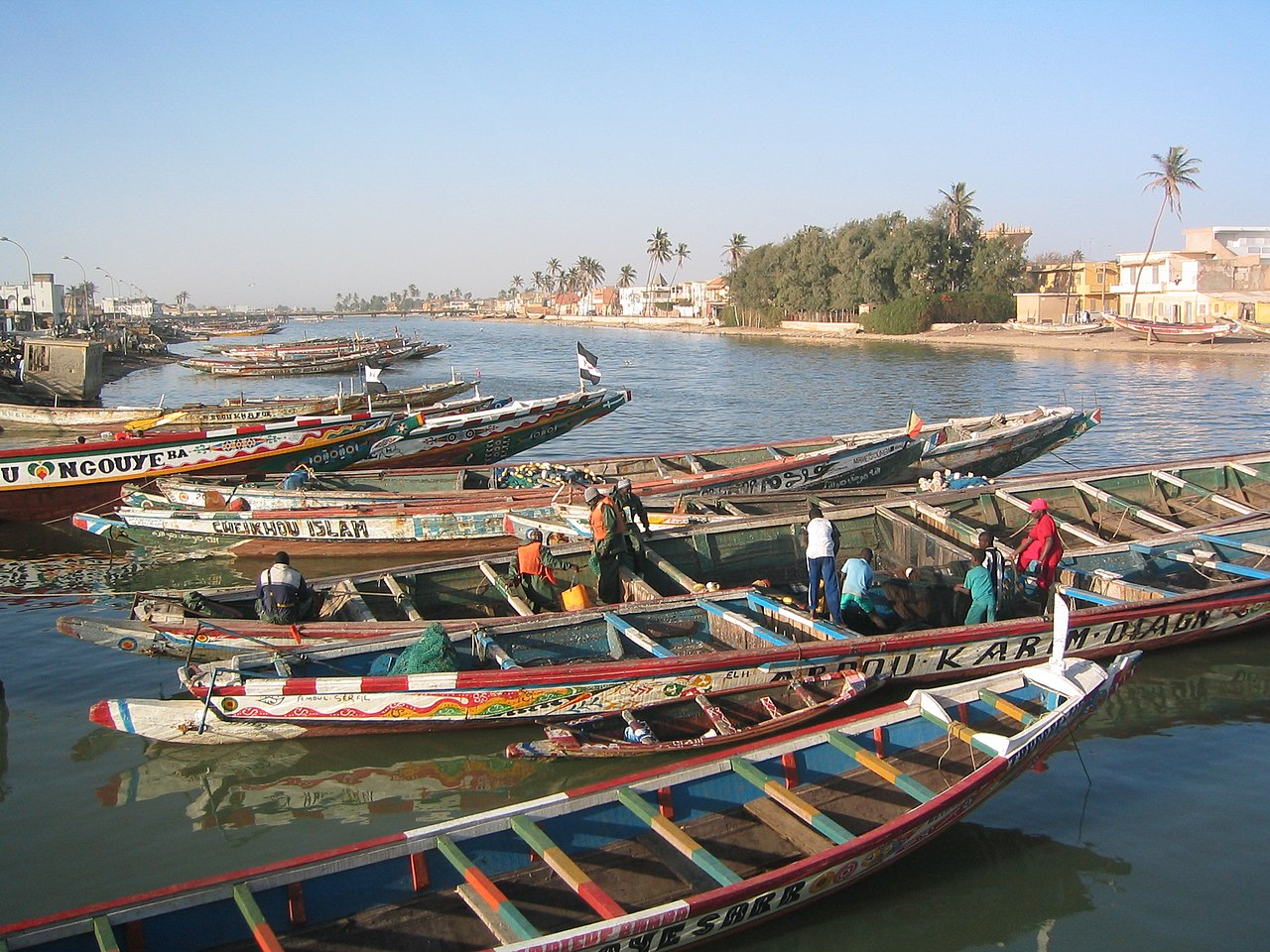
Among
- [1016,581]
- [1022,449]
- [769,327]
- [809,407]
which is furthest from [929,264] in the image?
[1016,581]

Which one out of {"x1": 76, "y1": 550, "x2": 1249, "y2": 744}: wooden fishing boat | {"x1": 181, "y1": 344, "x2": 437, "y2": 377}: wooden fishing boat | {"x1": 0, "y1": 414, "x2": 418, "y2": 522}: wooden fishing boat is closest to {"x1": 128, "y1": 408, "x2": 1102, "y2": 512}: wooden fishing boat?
{"x1": 0, "y1": 414, "x2": 418, "y2": 522}: wooden fishing boat

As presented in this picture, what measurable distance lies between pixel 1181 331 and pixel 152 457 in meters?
61.1

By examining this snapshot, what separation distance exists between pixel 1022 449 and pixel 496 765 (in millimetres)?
14243

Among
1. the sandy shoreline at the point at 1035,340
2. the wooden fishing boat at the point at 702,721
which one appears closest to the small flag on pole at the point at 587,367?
the wooden fishing boat at the point at 702,721

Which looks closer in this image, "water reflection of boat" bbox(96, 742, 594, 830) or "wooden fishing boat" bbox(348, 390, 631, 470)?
"water reflection of boat" bbox(96, 742, 594, 830)

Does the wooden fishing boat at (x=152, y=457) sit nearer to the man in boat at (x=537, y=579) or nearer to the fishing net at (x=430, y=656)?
the man in boat at (x=537, y=579)

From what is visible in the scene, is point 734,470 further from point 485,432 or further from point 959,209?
point 959,209

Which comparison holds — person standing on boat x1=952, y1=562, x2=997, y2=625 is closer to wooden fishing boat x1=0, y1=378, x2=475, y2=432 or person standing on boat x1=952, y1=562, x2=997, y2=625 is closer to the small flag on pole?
the small flag on pole

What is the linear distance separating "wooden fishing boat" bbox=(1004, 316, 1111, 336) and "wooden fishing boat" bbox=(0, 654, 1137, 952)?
224ft

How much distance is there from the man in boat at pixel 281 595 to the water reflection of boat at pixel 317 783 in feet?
4.34

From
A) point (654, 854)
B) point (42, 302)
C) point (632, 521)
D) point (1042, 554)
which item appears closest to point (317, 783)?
point (654, 854)

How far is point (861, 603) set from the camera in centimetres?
1027

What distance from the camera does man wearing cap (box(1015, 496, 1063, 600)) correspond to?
35.0ft

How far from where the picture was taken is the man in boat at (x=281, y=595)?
9.83 metres
